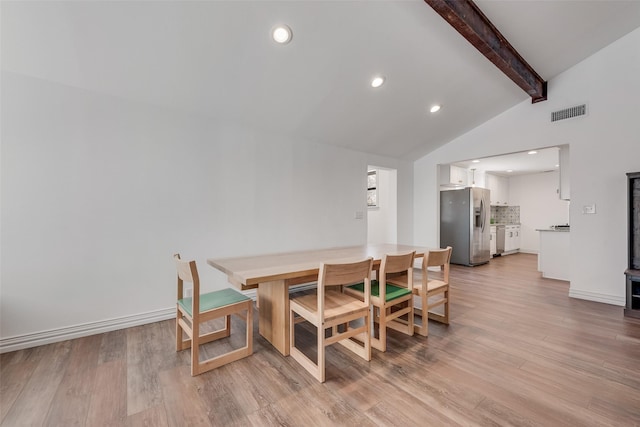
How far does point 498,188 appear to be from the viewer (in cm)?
766

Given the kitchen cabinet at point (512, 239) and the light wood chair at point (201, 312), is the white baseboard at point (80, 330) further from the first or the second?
the kitchen cabinet at point (512, 239)

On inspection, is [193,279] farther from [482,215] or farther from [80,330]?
[482,215]

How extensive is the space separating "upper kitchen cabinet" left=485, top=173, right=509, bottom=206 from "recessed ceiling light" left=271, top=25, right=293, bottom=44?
6759mm

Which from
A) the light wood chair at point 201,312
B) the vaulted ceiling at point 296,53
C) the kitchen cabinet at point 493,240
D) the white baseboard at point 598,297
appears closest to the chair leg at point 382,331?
the light wood chair at point 201,312

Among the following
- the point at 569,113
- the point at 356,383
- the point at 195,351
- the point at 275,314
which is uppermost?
the point at 569,113

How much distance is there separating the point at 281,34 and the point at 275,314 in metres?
2.34

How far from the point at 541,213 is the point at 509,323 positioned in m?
6.42

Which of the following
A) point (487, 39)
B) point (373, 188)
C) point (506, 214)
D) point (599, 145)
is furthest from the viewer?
point (506, 214)

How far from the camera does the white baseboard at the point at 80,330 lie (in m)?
2.19

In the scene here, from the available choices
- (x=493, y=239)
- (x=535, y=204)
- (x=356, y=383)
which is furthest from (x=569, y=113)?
(x=535, y=204)

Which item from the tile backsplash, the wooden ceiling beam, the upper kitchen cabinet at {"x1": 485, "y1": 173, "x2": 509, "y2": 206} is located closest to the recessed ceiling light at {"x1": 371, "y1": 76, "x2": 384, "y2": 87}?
the wooden ceiling beam

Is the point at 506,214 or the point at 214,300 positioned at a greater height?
the point at 506,214

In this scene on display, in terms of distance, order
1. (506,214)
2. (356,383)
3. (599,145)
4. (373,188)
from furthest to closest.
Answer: (506,214) < (373,188) < (599,145) < (356,383)

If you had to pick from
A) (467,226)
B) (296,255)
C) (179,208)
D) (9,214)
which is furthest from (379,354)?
→ (467,226)
